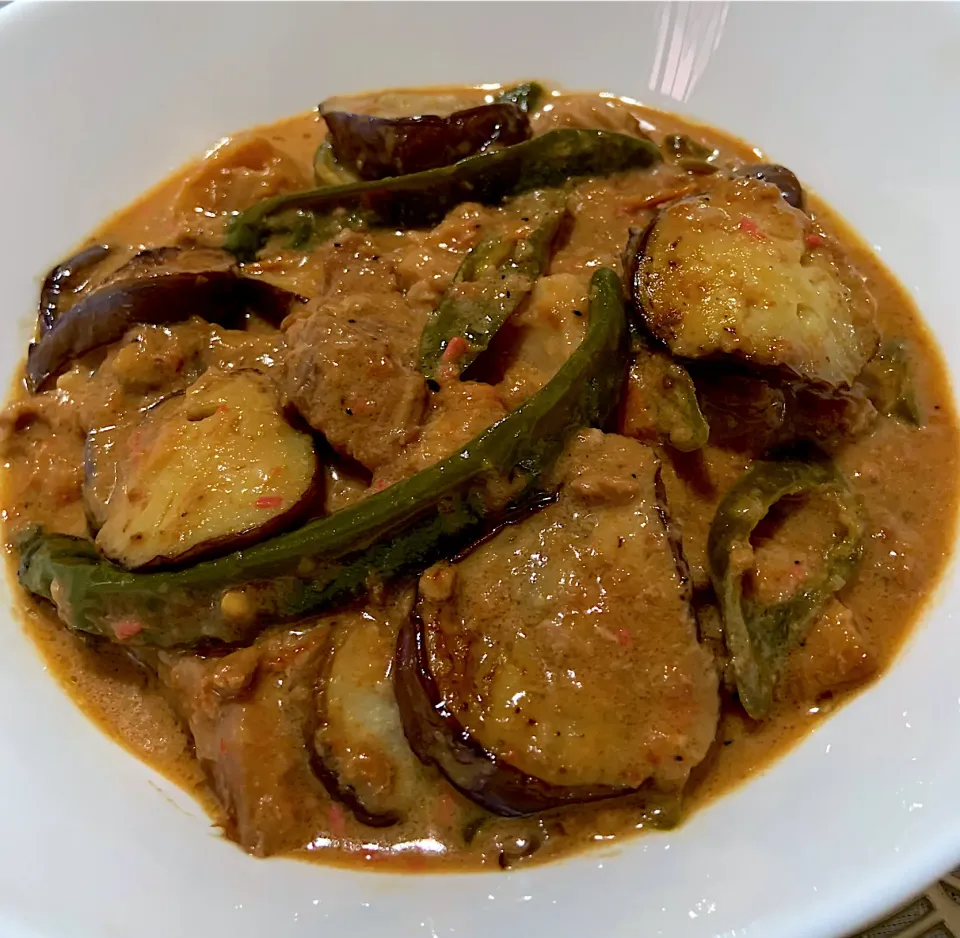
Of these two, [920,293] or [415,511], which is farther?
[920,293]

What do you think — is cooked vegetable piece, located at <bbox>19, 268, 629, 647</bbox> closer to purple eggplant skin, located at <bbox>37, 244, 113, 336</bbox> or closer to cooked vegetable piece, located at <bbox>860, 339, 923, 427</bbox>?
cooked vegetable piece, located at <bbox>860, 339, 923, 427</bbox>

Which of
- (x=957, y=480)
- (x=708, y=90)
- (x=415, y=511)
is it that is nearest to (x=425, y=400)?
(x=415, y=511)

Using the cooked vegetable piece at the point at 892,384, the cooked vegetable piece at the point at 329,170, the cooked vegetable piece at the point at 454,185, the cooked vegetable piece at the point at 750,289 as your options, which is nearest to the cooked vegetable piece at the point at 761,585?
the cooked vegetable piece at the point at 750,289

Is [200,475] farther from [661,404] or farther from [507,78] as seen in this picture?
[507,78]

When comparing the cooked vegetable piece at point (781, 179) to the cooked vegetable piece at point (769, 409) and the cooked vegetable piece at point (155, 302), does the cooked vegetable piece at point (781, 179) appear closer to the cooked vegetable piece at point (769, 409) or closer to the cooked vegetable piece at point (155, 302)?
the cooked vegetable piece at point (769, 409)

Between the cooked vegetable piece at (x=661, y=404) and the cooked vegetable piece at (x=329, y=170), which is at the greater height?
the cooked vegetable piece at (x=329, y=170)

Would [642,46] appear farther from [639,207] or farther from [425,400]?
[425,400]
